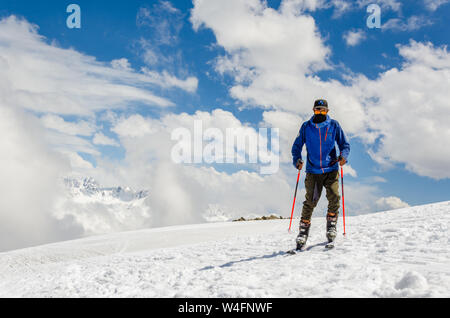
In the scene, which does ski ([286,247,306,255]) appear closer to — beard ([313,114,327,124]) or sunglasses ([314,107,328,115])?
beard ([313,114,327,124])

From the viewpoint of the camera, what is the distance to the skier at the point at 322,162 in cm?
666

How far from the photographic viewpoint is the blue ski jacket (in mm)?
6676

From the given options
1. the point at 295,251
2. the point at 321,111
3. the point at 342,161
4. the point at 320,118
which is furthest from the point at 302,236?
the point at 321,111

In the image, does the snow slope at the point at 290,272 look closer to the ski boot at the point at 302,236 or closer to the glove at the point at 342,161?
the ski boot at the point at 302,236

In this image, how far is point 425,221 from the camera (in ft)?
26.6

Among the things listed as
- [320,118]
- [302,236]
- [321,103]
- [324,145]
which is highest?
[321,103]

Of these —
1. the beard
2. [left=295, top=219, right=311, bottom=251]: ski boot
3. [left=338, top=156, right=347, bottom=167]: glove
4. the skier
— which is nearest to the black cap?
the skier

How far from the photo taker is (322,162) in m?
6.69

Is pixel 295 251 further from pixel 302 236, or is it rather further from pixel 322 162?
pixel 322 162

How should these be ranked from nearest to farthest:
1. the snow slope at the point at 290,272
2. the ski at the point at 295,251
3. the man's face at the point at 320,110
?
the snow slope at the point at 290,272, the ski at the point at 295,251, the man's face at the point at 320,110

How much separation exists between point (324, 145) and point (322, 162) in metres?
0.38

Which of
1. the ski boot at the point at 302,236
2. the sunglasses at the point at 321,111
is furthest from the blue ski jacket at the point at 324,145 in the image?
the ski boot at the point at 302,236

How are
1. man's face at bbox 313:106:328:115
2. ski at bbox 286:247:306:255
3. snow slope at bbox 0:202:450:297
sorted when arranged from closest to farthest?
snow slope at bbox 0:202:450:297
ski at bbox 286:247:306:255
man's face at bbox 313:106:328:115
